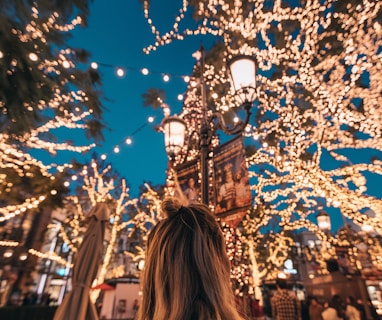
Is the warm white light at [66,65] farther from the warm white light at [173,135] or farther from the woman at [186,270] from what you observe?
the woman at [186,270]

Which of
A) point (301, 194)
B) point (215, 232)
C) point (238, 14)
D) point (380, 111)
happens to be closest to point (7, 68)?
point (215, 232)

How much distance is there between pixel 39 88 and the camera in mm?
4434

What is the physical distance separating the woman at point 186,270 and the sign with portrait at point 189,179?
7.27ft

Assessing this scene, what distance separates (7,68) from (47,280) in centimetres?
2516

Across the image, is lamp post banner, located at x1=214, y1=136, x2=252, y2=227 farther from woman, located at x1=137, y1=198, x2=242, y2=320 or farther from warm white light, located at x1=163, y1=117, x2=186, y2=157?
woman, located at x1=137, y1=198, x2=242, y2=320

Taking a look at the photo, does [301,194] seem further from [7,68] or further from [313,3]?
[7,68]

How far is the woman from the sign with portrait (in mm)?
2216

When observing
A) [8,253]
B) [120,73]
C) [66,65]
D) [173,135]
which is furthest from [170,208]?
[8,253]

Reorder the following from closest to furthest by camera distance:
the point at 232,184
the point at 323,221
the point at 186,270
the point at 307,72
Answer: the point at 186,270 → the point at 232,184 → the point at 307,72 → the point at 323,221

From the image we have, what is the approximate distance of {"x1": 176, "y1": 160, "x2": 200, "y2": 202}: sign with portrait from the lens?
3.81m

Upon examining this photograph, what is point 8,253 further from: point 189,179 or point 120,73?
point 189,179

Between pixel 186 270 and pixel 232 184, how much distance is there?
6.88 feet

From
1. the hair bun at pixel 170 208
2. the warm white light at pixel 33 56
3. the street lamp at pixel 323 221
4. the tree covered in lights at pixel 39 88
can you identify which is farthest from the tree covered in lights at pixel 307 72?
the hair bun at pixel 170 208

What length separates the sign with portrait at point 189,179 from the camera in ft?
12.5
